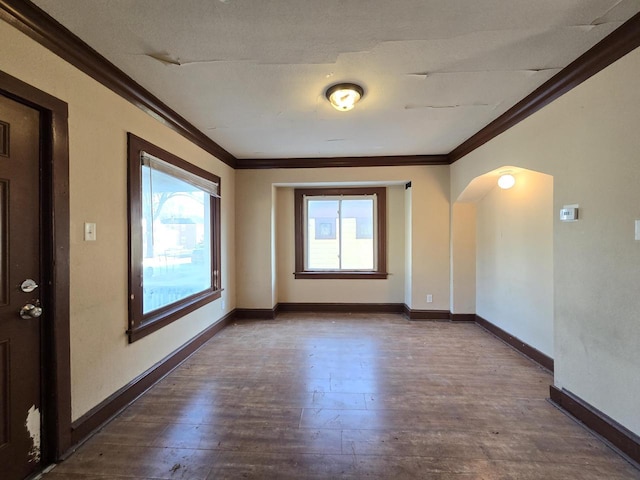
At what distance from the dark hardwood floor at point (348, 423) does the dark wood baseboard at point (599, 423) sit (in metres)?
0.07

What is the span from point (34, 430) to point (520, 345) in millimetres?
4095

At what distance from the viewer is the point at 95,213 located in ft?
6.19

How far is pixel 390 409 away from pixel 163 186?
2.76 metres

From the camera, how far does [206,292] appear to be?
Result: 3518 mm

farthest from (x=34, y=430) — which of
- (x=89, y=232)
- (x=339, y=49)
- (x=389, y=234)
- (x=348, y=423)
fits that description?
(x=389, y=234)

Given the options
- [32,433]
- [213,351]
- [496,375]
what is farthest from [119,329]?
[496,375]

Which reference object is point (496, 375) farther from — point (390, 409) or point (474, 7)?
point (474, 7)

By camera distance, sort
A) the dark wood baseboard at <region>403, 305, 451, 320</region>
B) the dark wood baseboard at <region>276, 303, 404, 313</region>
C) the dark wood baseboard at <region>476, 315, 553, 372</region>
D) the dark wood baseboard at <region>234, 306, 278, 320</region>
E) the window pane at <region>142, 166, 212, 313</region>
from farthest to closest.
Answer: the dark wood baseboard at <region>276, 303, 404, 313</region> → the dark wood baseboard at <region>234, 306, 278, 320</region> → the dark wood baseboard at <region>403, 305, 451, 320</region> → the dark wood baseboard at <region>476, 315, 553, 372</region> → the window pane at <region>142, 166, 212, 313</region>

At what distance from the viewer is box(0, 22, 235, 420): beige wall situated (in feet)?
5.21

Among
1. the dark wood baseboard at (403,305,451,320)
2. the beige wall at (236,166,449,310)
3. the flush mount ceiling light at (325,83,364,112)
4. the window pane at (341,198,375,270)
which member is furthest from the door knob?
the dark wood baseboard at (403,305,451,320)

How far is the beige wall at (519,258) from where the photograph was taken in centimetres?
278

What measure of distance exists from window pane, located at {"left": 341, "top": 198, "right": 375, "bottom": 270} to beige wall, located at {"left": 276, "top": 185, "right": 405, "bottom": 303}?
29 cm

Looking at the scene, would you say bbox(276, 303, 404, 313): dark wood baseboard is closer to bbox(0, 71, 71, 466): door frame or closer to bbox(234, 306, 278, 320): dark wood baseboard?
bbox(234, 306, 278, 320): dark wood baseboard

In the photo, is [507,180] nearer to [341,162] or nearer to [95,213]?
[341,162]
